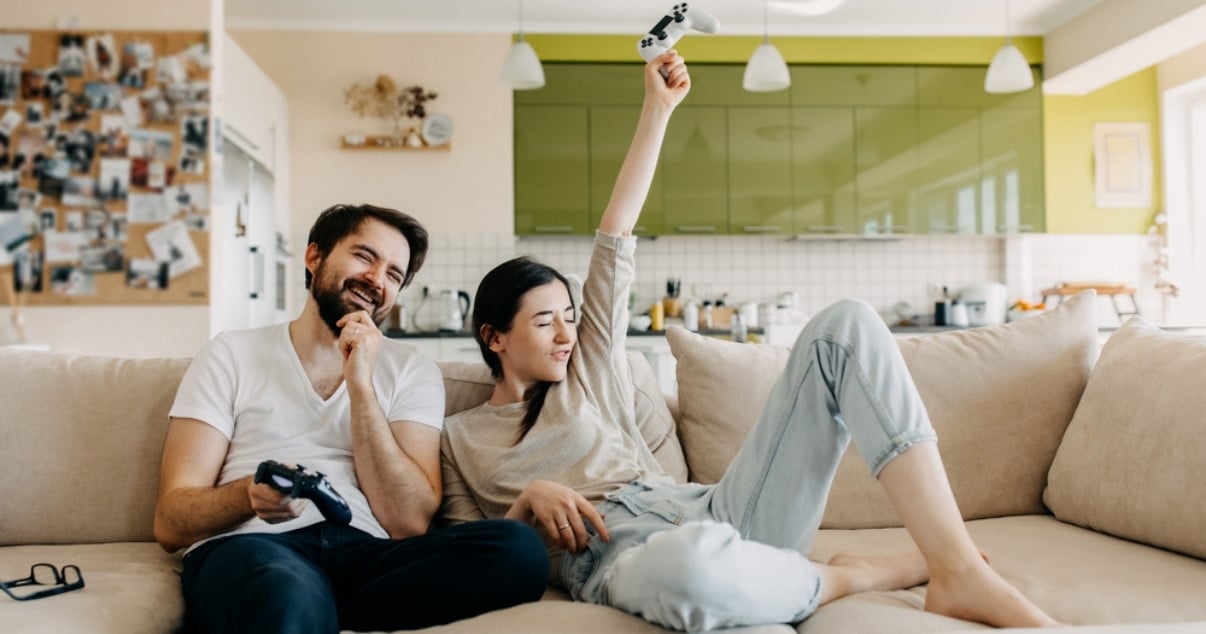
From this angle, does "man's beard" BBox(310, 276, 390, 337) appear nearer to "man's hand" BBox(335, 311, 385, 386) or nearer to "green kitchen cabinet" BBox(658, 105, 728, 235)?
"man's hand" BBox(335, 311, 385, 386)

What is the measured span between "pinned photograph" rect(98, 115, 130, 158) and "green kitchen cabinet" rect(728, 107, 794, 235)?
3.16 metres

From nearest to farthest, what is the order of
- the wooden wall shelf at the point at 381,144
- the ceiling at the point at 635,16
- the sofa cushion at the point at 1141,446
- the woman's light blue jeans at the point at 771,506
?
the woman's light blue jeans at the point at 771,506, the sofa cushion at the point at 1141,446, the ceiling at the point at 635,16, the wooden wall shelf at the point at 381,144

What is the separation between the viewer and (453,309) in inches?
200

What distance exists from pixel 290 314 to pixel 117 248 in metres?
1.56

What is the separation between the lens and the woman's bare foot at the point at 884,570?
1425 mm

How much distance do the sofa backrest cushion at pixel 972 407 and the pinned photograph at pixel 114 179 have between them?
9.27 ft

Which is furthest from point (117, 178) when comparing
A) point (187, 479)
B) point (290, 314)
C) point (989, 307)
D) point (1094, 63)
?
point (1094, 63)

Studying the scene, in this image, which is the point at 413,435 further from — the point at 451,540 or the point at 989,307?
the point at 989,307

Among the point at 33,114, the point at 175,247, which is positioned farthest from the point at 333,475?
the point at 33,114

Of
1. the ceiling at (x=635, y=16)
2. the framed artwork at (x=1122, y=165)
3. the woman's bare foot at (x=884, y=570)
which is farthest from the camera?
the framed artwork at (x=1122, y=165)

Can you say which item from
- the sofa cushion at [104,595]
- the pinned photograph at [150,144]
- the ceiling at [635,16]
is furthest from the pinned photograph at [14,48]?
the sofa cushion at [104,595]

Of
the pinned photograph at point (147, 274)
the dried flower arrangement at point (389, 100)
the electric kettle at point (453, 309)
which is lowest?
the electric kettle at point (453, 309)

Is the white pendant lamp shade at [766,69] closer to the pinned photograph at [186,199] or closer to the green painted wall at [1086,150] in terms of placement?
the green painted wall at [1086,150]

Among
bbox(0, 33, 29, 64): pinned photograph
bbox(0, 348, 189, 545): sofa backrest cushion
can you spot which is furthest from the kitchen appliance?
bbox(0, 33, 29, 64): pinned photograph
